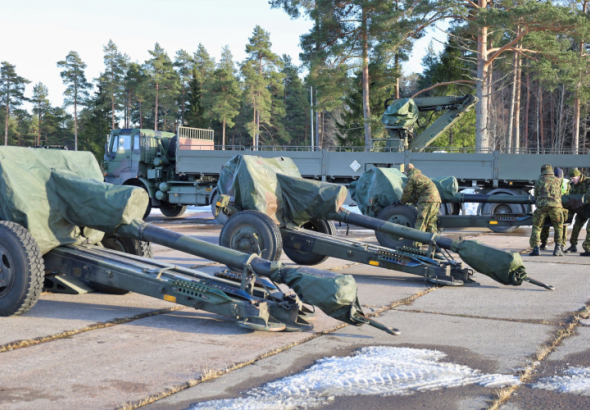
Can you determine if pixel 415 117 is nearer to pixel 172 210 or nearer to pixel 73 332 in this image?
pixel 172 210

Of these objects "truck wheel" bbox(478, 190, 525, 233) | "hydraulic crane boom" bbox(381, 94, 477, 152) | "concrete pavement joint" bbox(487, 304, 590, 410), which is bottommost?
"concrete pavement joint" bbox(487, 304, 590, 410)

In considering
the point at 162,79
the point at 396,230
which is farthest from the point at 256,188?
the point at 162,79

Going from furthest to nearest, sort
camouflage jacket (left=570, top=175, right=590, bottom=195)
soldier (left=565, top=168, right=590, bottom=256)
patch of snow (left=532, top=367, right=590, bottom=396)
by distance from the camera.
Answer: camouflage jacket (left=570, top=175, right=590, bottom=195) < soldier (left=565, top=168, right=590, bottom=256) < patch of snow (left=532, top=367, right=590, bottom=396)

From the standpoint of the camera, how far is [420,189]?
391 inches

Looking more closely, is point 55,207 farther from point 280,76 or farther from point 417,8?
point 280,76

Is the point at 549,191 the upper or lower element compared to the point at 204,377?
upper

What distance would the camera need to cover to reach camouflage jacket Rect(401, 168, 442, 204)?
984 cm

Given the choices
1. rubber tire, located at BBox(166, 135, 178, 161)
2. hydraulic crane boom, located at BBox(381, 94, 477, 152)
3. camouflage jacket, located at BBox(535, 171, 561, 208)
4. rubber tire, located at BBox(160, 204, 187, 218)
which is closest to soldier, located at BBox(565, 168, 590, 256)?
camouflage jacket, located at BBox(535, 171, 561, 208)

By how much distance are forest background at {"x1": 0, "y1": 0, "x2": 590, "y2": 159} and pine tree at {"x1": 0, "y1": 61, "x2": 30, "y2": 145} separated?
0.54 ft

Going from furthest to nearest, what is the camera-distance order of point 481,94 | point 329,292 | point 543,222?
point 481,94 < point 543,222 < point 329,292

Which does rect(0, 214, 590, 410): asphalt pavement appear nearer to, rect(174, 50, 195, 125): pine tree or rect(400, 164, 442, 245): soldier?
rect(400, 164, 442, 245): soldier

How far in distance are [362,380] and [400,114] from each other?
564 inches

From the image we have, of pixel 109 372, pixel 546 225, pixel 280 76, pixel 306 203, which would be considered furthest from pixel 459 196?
pixel 280 76

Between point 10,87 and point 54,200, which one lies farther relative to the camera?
point 10,87
